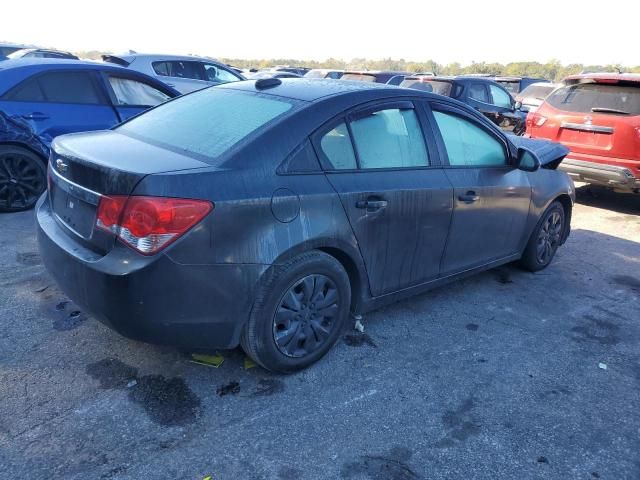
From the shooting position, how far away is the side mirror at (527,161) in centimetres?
430

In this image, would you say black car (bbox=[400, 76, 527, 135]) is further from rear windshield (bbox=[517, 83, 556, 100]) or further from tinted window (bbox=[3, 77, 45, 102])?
tinted window (bbox=[3, 77, 45, 102])

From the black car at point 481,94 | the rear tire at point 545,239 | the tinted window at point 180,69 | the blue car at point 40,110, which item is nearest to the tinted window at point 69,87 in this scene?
the blue car at point 40,110

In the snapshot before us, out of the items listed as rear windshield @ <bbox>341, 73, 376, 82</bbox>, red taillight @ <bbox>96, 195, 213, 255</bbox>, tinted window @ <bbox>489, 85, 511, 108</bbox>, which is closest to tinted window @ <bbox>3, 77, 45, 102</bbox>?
red taillight @ <bbox>96, 195, 213, 255</bbox>

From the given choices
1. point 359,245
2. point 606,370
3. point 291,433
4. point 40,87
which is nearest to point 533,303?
point 606,370

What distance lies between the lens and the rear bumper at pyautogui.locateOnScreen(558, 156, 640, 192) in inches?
271

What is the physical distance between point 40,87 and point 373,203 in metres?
4.41

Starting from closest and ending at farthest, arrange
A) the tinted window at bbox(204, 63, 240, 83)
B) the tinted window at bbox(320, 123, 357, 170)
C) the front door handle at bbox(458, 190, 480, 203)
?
the tinted window at bbox(320, 123, 357, 170), the front door handle at bbox(458, 190, 480, 203), the tinted window at bbox(204, 63, 240, 83)

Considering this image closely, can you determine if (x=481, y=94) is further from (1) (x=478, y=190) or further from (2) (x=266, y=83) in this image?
(2) (x=266, y=83)

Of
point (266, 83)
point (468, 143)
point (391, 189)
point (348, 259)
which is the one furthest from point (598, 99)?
point (348, 259)

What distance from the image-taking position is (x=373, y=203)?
325 centimetres

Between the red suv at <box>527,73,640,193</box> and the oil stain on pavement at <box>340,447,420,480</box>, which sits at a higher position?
the red suv at <box>527,73,640,193</box>

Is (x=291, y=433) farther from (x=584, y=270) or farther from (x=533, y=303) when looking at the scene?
(x=584, y=270)

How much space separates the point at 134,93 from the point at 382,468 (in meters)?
5.53

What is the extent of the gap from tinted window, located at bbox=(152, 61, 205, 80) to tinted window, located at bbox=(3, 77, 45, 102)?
17.5 feet
